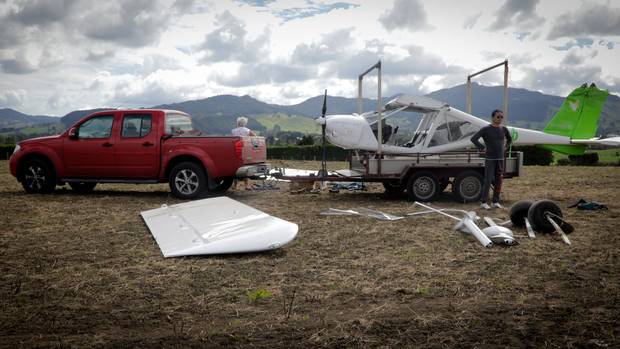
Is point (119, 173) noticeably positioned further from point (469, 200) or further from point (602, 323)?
point (602, 323)

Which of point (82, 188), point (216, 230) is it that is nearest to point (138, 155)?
point (82, 188)

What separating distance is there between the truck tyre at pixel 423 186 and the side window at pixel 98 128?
654 centimetres

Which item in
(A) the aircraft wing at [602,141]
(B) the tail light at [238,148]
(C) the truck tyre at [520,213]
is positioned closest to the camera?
(C) the truck tyre at [520,213]

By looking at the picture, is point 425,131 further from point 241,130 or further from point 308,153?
point 308,153

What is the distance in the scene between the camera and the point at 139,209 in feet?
28.5

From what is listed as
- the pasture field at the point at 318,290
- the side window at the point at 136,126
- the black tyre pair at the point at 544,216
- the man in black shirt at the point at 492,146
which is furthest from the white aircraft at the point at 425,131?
the black tyre pair at the point at 544,216

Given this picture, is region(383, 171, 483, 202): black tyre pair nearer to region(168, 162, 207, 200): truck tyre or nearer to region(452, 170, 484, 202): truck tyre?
region(452, 170, 484, 202): truck tyre

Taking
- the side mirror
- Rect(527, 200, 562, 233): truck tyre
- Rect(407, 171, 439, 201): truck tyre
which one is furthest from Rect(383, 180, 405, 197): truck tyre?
the side mirror

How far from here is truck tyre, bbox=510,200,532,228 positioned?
6891 mm

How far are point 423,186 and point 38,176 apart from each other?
28.0 ft

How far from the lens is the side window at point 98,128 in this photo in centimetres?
1012

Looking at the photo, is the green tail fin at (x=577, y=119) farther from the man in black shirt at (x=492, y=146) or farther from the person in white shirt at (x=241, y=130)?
the person in white shirt at (x=241, y=130)

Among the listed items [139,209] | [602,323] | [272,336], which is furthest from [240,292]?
[139,209]

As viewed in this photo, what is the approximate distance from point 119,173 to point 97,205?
1.07 m
